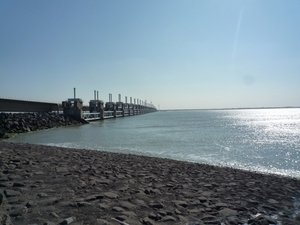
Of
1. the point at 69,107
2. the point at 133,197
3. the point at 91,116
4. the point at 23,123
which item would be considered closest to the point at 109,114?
the point at 91,116

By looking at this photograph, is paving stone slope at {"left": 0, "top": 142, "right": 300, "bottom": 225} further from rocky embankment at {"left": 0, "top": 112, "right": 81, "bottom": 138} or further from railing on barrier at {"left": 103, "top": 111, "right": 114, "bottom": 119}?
railing on barrier at {"left": 103, "top": 111, "right": 114, "bottom": 119}

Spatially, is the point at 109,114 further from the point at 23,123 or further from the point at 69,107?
the point at 23,123

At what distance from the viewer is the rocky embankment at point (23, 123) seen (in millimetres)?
31525

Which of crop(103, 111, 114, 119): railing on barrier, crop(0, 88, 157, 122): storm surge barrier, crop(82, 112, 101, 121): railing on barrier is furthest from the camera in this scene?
crop(103, 111, 114, 119): railing on barrier

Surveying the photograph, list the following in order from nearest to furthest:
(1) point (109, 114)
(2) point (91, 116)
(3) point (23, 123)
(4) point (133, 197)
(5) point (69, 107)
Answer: (4) point (133, 197)
(3) point (23, 123)
(5) point (69, 107)
(2) point (91, 116)
(1) point (109, 114)

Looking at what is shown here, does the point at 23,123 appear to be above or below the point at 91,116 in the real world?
above

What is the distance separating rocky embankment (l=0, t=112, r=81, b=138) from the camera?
31525mm

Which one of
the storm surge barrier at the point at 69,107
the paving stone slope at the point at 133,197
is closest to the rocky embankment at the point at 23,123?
the storm surge barrier at the point at 69,107

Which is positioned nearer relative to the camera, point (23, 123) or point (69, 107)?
point (23, 123)

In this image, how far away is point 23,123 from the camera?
35.0 metres

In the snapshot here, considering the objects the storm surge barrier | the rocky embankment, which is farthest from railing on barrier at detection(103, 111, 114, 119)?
the rocky embankment

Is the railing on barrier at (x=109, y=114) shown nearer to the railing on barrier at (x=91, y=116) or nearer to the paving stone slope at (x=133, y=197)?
the railing on barrier at (x=91, y=116)

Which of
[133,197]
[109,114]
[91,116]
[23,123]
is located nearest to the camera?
[133,197]

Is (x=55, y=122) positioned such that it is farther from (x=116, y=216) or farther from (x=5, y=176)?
(x=116, y=216)
